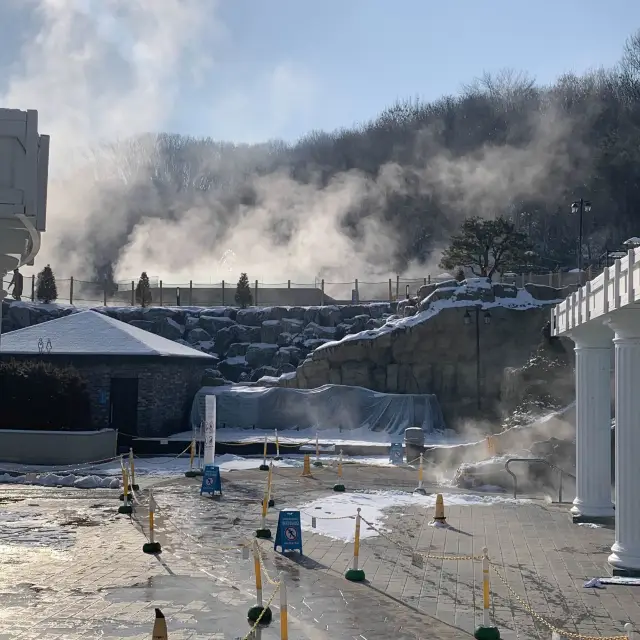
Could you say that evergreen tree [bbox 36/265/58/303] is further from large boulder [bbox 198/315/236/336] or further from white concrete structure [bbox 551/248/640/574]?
white concrete structure [bbox 551/248/640/574]

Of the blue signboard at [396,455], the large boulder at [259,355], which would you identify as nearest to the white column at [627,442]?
the blue signboard at [396,455]

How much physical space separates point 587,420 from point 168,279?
257ft

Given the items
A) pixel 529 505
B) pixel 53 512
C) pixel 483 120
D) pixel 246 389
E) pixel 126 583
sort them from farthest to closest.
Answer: pixel 483 120 < pixel 246 389 < pixel 529 505 < pixel 53 512 < pixel 126 583

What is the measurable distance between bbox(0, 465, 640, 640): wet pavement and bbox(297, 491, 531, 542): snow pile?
0.34 m

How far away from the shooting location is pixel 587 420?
16219 millimetres

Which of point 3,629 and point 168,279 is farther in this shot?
point 168,279

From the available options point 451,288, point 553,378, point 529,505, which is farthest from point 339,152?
point 529,505

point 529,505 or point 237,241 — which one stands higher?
point 237,241

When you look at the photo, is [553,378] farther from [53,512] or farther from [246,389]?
[53,512]

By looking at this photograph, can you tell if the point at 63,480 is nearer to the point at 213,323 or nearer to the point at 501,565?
the point at 501,565

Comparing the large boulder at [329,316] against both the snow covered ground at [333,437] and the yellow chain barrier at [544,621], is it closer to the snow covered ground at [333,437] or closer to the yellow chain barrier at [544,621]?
the snow covered ground at [333,437]

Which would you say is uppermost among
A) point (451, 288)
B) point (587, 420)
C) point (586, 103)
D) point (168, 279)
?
point (586, 103)

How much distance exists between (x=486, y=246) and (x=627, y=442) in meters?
Answer: 36.0

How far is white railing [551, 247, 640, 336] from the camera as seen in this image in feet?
34.9
